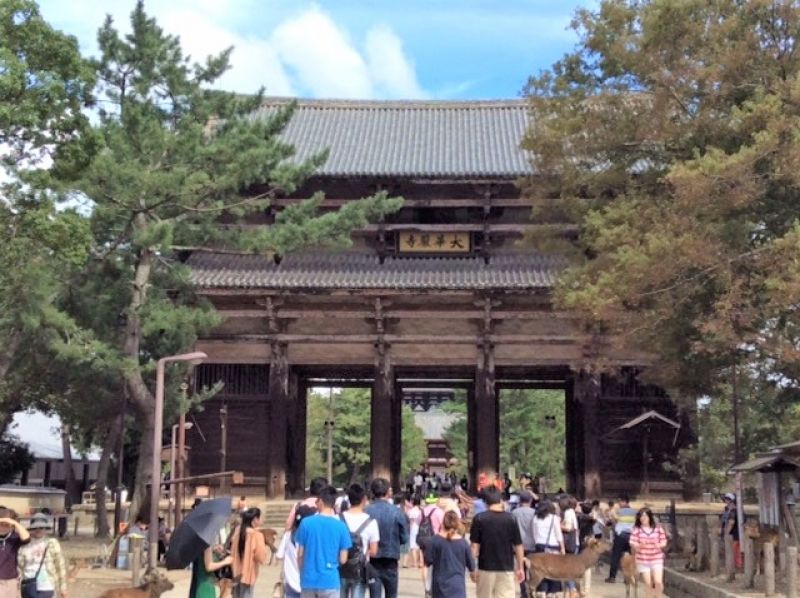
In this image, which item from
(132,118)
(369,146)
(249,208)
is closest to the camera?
(132,118)

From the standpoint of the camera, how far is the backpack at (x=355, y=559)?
8578mm

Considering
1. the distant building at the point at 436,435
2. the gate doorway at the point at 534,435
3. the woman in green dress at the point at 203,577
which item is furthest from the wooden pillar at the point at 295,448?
the distant building at the point at 436,435

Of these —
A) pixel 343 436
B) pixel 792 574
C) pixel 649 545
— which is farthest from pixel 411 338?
pixel 343 436

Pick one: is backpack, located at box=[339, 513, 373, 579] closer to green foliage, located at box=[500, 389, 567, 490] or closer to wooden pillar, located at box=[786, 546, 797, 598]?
wooden pillar, located at box=[786, 546, 797, 598]

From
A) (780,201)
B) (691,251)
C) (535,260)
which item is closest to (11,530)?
(691,251)

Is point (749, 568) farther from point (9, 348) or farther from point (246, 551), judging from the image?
point (9, 348)

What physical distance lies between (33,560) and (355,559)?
3.11 metres

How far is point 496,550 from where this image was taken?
28.5 ft

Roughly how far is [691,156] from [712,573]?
23.5 ft

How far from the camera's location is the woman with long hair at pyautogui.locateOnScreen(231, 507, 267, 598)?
9.43 m

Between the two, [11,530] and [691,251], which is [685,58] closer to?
[691,251]

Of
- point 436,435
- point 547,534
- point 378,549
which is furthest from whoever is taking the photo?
point 436,435

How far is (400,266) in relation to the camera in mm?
26703

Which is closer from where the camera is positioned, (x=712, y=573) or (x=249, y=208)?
(x=712, y=573)
